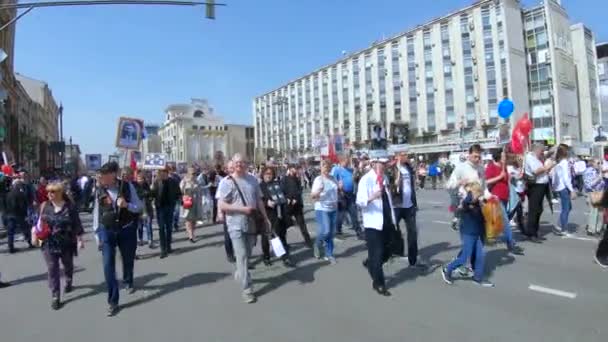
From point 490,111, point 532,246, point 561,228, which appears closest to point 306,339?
point 532,246

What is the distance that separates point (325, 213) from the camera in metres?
7.59

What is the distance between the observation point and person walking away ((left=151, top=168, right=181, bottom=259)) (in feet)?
28.5

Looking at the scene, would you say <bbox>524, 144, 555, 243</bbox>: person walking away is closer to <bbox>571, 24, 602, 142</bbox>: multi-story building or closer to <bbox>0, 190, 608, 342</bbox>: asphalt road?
<bbox>0, 190, 608, 342</bbox>: asphalt road

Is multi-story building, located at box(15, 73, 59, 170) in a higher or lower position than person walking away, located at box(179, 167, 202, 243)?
higher

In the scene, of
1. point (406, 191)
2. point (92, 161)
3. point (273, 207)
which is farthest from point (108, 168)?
point (92, 161)

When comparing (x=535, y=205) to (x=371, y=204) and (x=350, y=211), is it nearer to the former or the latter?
(x=350, y=211)

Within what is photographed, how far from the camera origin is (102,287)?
6461 millimetres

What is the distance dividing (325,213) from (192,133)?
126 m

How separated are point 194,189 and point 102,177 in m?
5.46

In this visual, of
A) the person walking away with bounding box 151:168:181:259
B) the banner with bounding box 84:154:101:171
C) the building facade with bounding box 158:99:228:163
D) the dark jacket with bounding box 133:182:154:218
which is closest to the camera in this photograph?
the person walking away with bounding box 151:168:181:259

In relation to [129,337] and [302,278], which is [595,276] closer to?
[302,278]

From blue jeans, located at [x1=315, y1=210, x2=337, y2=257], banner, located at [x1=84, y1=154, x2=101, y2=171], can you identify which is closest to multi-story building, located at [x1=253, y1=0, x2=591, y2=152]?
banner, located at [x1=84, y1=154, x2=101, y2=171]

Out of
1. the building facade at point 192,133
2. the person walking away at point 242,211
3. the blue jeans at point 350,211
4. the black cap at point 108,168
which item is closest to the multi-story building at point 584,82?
the blue jeans at point 350,211

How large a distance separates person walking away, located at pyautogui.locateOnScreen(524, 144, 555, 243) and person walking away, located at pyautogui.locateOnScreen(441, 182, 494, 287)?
326cm
